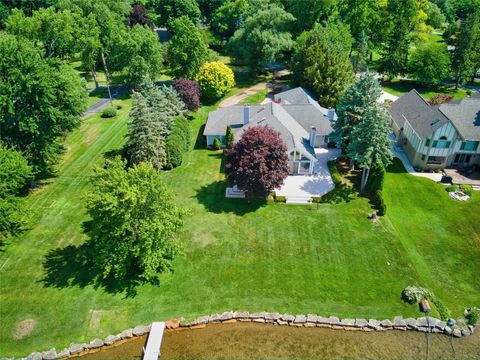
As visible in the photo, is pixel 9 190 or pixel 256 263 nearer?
pixel 256 263

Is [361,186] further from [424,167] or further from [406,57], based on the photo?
[406,57]

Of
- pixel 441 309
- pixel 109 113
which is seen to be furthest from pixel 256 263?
pixel 109 113

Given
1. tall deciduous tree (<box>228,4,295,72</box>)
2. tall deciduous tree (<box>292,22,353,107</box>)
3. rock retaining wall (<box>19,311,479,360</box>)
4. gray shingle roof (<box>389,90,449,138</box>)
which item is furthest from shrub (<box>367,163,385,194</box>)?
tall deciduous tree (<box>228,4,295,72</box>)

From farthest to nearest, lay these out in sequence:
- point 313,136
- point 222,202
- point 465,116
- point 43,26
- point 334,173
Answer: point 43,26 → point 313,136 → point 334,173 → point 465,116 → point 222,202

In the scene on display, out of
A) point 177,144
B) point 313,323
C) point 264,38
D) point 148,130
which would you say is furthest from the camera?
point 264,38

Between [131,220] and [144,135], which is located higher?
[144,135]

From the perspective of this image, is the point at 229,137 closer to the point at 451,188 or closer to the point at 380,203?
the point at 380,203

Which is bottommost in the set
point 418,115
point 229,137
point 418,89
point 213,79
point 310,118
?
point 229,137
